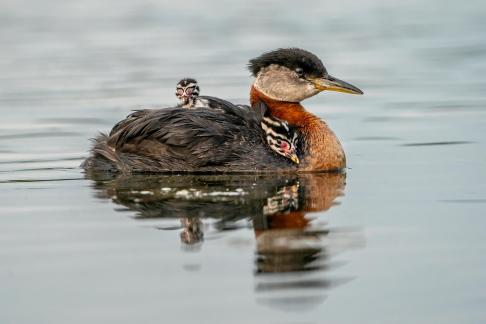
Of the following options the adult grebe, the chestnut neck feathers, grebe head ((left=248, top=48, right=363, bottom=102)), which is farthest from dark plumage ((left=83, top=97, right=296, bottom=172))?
grebe head ((left=248, top=48, right=363, bottom=102))

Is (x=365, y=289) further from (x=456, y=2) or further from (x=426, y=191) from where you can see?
(x=456, y=2)

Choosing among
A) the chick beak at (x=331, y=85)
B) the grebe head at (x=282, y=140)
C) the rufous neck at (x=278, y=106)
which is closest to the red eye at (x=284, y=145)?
the grebe head at (x=282, y=140)

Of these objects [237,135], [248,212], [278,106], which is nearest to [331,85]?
[278,106]

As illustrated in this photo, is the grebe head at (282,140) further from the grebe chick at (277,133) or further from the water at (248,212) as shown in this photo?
the water at (248,212)

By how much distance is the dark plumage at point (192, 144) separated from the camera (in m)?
11.4

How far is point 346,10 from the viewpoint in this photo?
92.7 ft

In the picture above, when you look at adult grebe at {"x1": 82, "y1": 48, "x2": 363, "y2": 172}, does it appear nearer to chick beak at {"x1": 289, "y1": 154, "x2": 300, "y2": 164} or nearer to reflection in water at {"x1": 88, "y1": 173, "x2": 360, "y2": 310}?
chick beak at {"x1": 289, "y1": 154, "x2": 300, "y2": 164}

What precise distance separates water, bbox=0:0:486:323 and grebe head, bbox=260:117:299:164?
273 millimetres

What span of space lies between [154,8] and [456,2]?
7.49 meters

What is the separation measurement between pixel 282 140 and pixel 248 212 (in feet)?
6.66

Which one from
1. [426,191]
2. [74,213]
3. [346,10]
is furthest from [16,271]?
[346,10]

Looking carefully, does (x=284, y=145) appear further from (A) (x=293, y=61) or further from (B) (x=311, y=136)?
(A) (x=293, y=61)

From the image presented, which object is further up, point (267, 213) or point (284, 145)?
point (284, 145)

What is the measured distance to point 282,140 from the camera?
11461mm
